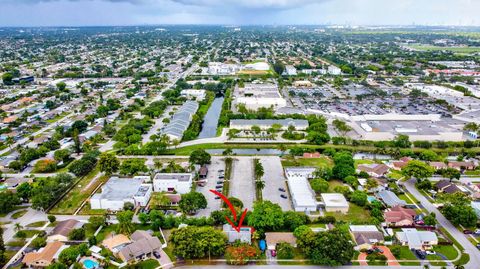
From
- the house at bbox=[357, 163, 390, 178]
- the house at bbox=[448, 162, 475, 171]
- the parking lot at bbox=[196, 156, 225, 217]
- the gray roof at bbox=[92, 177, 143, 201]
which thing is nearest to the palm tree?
the gray roof at bbox=[92, 177, 143, 201]

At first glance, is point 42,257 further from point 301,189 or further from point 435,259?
point 435,259

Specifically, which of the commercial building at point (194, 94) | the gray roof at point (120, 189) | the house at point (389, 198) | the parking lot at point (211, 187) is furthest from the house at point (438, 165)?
the commercial building at point (194, 94)

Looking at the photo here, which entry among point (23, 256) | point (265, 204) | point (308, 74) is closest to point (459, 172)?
point (265, 204)

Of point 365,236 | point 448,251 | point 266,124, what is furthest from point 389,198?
point 266,124

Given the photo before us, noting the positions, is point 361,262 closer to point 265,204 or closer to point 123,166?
point 265,204

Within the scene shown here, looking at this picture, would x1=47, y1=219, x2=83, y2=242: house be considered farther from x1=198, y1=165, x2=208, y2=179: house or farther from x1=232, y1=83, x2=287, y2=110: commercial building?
x1=232, y1=83, x2=287, y2=110: commercial building

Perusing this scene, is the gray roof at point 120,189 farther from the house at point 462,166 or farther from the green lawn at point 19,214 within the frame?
the house at point 462,166
